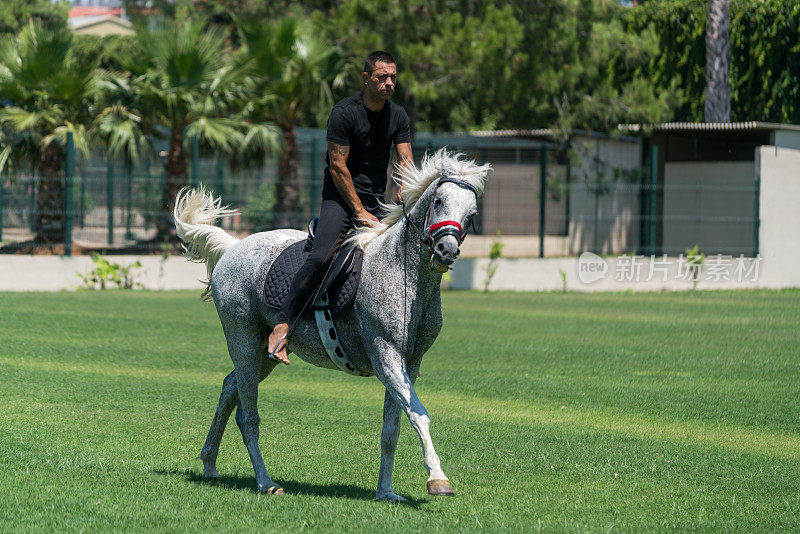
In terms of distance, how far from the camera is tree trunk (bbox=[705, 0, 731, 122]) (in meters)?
31.3

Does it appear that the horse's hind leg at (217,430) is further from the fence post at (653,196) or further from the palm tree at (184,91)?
the fence post at (653,196)

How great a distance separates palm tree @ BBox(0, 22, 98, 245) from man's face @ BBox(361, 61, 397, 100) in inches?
687

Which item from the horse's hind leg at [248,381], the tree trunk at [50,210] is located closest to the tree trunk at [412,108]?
the tree trunk at [50,210]

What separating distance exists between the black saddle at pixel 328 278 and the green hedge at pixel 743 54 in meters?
30.0

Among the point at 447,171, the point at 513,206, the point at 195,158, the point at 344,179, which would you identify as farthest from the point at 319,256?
the point at 513,206

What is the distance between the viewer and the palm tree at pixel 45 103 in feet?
74.6

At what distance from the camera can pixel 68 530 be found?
18.7 feet

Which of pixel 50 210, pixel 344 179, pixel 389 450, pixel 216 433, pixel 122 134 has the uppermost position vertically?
pixel 122 134

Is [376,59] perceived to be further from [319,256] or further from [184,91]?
[184,91]

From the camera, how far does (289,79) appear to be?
26.4m

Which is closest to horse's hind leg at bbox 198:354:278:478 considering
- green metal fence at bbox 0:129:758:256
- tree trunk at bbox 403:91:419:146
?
green metal fence at bbox 0:129:758:256

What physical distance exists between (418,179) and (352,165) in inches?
26.6

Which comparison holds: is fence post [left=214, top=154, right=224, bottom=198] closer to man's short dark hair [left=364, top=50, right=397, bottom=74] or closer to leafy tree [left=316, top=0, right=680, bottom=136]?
leafy tree [left=316, top=0, right=680, bottom=136]

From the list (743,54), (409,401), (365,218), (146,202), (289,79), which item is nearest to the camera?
(409,401)
